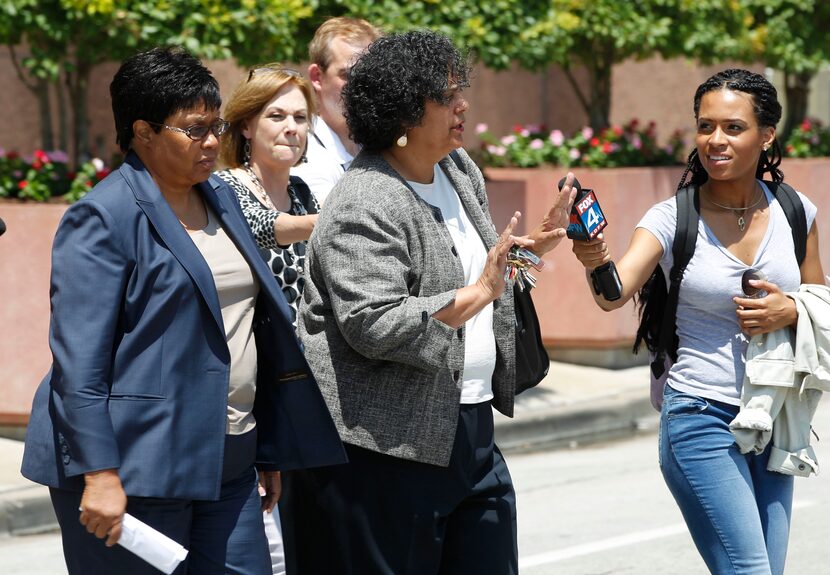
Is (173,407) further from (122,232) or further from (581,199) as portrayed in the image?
(581,199)

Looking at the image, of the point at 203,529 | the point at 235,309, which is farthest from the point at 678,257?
the point at 203,529

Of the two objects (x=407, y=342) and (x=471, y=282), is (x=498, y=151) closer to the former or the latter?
(x=471, y=282)

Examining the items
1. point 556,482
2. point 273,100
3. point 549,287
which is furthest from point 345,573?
point 549,287

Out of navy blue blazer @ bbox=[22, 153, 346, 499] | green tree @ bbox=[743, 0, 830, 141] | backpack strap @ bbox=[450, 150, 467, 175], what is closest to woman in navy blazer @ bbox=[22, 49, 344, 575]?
navy blue blazer @ bbox=[22, 153, 346, 499]

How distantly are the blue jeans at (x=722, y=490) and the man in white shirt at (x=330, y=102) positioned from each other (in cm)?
144

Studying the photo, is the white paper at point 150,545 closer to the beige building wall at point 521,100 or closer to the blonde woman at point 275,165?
the blonde woman at point 275,165

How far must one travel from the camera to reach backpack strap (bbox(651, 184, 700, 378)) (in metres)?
3.92

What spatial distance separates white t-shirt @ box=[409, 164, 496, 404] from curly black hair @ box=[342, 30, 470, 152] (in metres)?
0.17

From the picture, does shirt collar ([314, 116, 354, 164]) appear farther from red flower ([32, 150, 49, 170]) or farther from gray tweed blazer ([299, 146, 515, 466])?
red flower ([32, 150, 49, 170])

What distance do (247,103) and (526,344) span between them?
1.45 m

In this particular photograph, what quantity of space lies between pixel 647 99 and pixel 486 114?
9.15ft

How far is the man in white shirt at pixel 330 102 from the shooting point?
184 inches

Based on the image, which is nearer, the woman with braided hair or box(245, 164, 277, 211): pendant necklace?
the woman with braided hair

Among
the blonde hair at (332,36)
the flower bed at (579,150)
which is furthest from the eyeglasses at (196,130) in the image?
the flower bed at (579,150)
